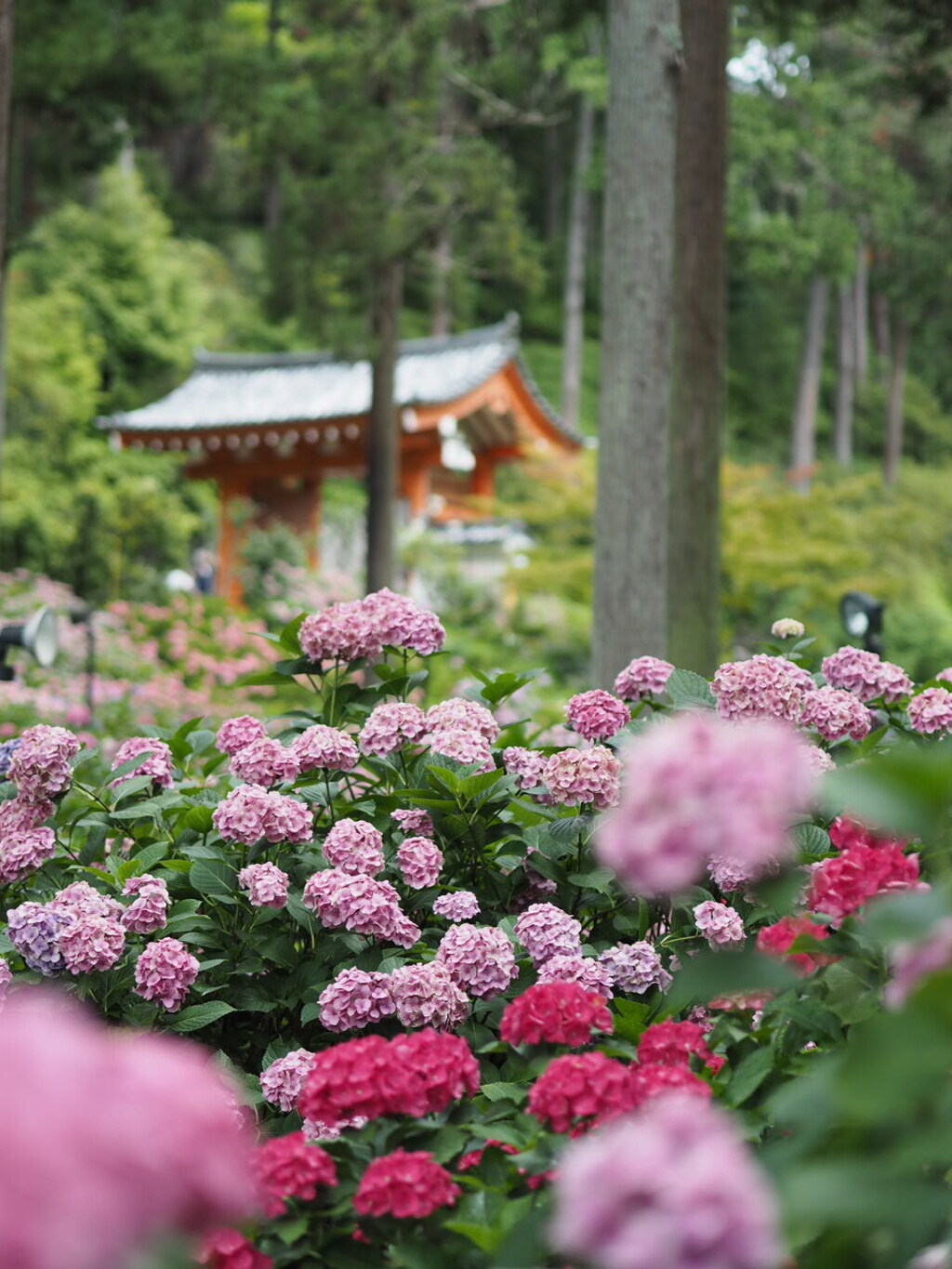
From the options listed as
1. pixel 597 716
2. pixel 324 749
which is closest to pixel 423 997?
pixel 324 749

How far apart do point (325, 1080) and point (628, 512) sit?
3776 millimetres

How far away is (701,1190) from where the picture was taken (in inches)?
25.2

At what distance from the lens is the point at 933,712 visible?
202cm

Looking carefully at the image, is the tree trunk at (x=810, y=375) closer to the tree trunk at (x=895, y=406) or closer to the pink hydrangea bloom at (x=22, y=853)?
the tree trunk at (x=895, y=406)

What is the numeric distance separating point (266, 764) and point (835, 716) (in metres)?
0.83

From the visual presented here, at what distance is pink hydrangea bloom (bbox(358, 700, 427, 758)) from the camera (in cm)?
211

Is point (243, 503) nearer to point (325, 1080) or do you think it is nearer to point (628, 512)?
point (628, 512)

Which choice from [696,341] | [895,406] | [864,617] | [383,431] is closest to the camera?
[864,617]

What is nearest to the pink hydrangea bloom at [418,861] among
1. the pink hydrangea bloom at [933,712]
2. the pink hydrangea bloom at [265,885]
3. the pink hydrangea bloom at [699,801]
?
the pink hydrangea bloom at [265,885]

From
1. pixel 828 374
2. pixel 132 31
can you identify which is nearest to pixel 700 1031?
pixel 132 31

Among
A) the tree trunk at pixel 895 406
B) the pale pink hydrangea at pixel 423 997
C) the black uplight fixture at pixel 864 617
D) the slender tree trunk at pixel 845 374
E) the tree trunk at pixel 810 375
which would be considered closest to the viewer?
the pale pink hydrangea at pixel 423 997

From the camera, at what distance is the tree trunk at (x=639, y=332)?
4.83 meters

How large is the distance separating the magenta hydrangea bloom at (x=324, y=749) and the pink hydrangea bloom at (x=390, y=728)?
4cm

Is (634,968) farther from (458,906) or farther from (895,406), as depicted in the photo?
(895,406)
